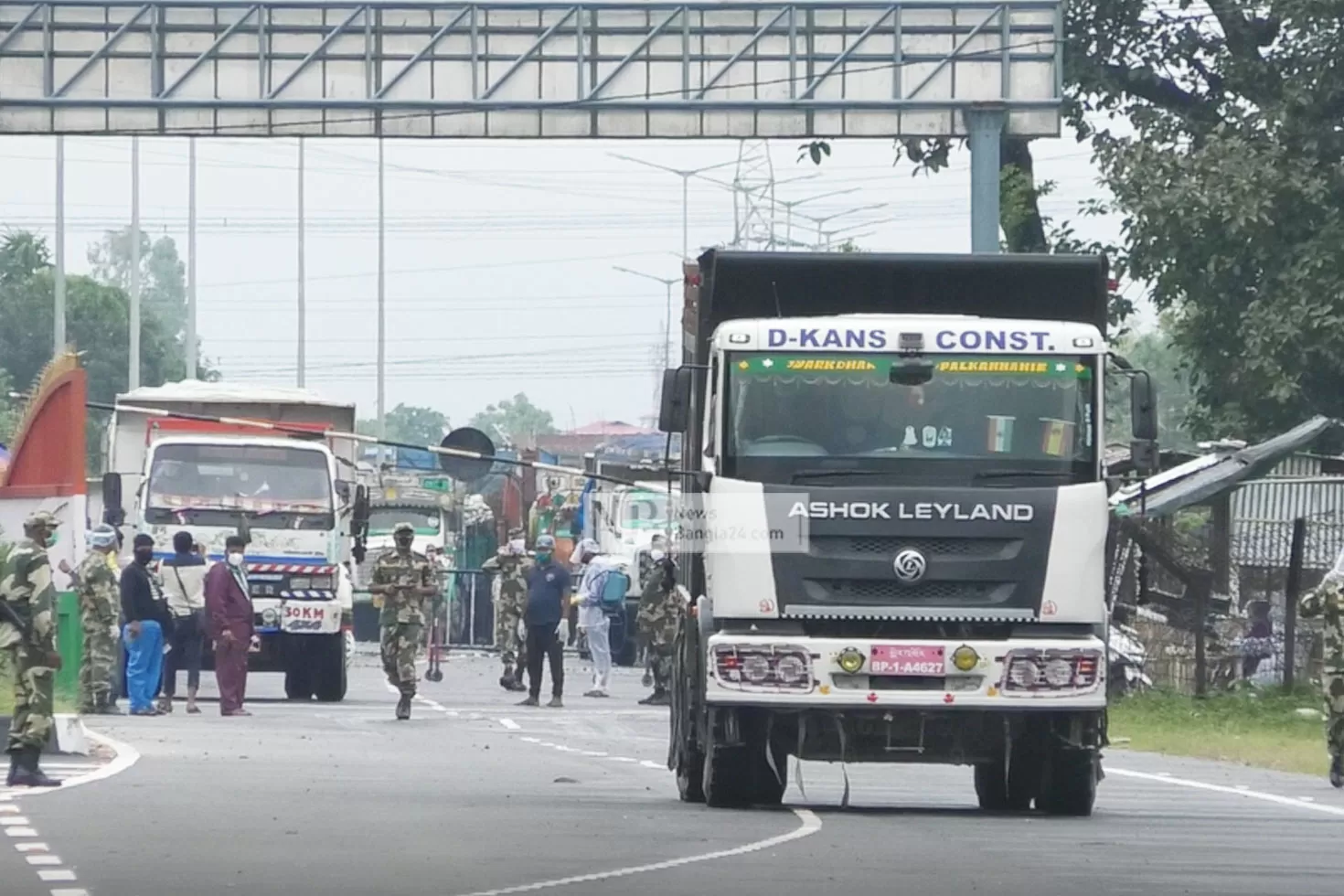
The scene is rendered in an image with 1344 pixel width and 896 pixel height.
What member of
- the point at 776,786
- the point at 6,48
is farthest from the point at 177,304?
the point at 776,786

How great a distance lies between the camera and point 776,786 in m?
16.6

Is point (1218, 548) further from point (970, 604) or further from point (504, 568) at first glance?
point (970, 604)

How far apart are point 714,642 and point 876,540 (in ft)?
3.15

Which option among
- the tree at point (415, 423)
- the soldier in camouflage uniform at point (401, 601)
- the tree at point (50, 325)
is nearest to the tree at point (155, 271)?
the tree at point (415, 423)

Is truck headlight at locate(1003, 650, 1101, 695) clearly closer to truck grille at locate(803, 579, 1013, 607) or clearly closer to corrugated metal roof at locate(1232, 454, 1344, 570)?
truck grille at locate(803, 579, 1013, 607)

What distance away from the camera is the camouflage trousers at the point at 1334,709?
19.5m

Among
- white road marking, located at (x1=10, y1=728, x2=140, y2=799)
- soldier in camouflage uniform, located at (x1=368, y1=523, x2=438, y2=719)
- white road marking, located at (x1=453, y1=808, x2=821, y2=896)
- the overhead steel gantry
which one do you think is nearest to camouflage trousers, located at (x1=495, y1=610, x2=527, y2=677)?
soldier in camouflage uniform, located at (x1=368, y1=523, x2=438, y2=719)

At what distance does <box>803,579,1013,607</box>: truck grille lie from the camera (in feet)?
50.9

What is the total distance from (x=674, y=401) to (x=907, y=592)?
5.09 ft

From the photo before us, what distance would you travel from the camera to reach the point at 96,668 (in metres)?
27.1

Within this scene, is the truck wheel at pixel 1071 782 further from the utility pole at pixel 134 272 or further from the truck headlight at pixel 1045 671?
the utility pole at pixel 134 272

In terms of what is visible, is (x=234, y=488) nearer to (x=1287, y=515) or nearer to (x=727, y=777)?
(x=1287, y=515)

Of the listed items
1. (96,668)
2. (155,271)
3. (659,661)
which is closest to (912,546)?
(96,668)

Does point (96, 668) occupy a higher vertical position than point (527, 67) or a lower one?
lower
